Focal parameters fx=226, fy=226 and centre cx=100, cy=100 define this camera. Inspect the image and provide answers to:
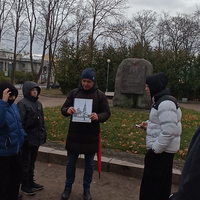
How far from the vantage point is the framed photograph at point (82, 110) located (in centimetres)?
323

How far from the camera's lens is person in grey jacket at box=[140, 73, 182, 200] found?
253cm

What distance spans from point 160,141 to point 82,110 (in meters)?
1.22

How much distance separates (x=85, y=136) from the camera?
330cm

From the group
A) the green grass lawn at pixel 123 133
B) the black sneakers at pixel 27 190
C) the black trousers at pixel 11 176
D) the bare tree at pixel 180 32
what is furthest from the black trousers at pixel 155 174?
the bare tree at pixel 180 32

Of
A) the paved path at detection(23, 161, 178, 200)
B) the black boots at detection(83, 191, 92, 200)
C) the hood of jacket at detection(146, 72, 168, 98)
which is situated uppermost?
the hood of jacket at detection(146, 72, 168, 98)

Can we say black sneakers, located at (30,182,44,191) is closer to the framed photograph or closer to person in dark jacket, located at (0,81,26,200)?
person in dark jacket, located at (0,81,26,200)

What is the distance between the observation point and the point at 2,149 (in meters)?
2.77

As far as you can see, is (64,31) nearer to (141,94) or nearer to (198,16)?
(198,16)

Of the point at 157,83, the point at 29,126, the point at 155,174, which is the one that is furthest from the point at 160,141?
the point at 29,126

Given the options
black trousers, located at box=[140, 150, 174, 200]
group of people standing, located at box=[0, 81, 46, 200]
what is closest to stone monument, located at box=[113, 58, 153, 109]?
group of people standing, located at box=[0, 81, 46, 200]

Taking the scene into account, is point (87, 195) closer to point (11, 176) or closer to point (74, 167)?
point (74, 167)

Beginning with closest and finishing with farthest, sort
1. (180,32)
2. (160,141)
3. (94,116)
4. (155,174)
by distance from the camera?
(160,141)
(155,174)
(94,116)
(180,32)

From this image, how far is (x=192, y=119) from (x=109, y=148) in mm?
4378

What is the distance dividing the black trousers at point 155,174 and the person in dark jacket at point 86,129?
3.01 feet
